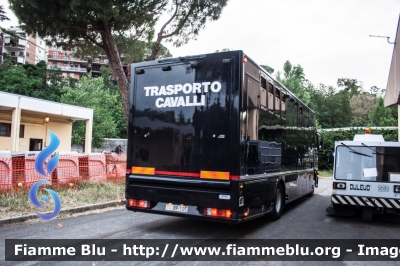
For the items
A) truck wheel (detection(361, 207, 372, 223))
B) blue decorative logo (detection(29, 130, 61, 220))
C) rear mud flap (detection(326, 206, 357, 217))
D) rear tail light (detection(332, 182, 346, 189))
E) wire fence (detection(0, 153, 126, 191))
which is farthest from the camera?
wire fence (detection(0, 153, 126, 191))

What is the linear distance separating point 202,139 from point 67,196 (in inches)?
209

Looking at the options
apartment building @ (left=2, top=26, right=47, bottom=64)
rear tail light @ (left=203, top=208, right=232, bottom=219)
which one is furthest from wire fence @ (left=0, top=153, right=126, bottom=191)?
apartment building @ (left=2, top=26, right=47, bottom=64)

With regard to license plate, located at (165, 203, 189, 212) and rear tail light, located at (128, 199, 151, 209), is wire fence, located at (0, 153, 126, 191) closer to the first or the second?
rear tail light, located at (128, 199, 151, 209)

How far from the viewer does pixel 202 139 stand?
5.89 m

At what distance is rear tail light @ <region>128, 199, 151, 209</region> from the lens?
6.32 meters

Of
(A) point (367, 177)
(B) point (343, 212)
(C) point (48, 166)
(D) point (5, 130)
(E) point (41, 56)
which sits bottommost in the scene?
(B) point (343, 212)

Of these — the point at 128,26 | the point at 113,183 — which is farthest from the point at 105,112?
the point at 113,183

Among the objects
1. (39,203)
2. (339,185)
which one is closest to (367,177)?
(339,185)

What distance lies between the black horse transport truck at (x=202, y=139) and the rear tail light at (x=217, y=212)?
0.02 m

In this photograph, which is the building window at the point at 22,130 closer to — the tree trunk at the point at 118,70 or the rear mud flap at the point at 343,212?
the tree trunk at the point at 118,70

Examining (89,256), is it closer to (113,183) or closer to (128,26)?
(113,183)

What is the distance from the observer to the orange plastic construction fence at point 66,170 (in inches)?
366

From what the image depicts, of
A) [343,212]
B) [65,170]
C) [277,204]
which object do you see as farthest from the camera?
[65,170]

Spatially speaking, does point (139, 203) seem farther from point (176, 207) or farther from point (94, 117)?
point (94, 117)
